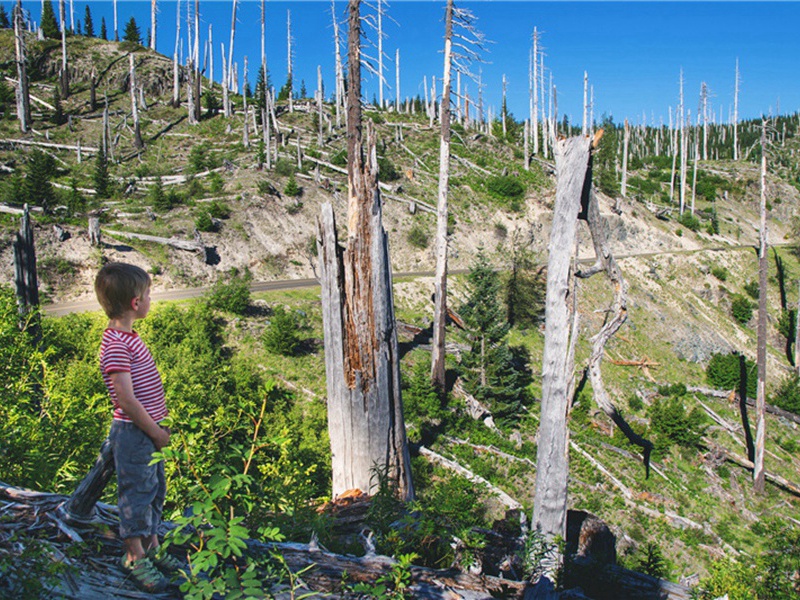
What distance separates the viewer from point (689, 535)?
13.5 metres

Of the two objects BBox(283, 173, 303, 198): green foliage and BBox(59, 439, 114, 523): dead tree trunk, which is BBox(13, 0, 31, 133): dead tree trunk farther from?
BBox(59, 439, 114, 523): dead tree trunk

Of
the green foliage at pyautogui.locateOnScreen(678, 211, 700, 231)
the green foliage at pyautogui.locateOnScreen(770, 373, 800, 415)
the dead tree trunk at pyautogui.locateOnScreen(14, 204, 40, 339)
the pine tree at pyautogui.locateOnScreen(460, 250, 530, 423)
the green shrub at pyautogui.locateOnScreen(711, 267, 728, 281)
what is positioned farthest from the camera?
the green foliage at pyautogui.locateOnScreen(678, 211, 700, 231)

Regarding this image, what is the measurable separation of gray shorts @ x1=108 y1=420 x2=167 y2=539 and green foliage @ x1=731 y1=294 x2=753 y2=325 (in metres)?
37.4

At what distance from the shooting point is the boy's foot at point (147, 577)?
2.66m

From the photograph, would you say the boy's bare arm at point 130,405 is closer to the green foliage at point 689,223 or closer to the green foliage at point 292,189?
the green foliage at point 292,189

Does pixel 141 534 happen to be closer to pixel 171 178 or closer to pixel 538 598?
pixel 538 598

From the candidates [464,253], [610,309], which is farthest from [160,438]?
[464,253]

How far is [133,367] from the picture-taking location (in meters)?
2.96

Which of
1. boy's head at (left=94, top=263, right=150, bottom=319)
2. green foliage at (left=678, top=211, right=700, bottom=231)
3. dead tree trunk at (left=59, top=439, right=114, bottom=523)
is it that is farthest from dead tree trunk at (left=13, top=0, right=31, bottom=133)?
green foliage at (left=678, top=211, right=700, bottom=231)

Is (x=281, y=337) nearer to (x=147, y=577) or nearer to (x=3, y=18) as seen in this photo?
(x=147, y=577)

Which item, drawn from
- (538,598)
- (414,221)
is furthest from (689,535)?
(414,221)

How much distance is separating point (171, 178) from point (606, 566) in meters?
32.7

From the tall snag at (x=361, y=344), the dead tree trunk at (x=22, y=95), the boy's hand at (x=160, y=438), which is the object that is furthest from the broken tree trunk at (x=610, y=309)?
the dead tree trunk at (x=22, y=95)

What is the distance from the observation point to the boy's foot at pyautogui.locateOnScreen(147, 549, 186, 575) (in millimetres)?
2809
